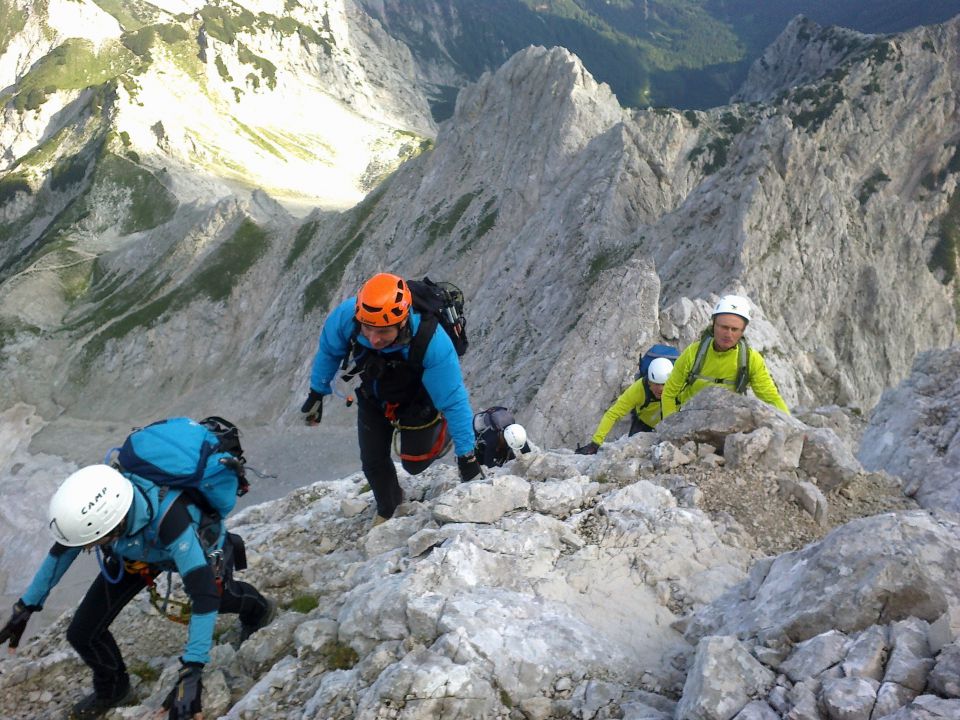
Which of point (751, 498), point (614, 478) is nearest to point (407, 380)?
point (614, 478)

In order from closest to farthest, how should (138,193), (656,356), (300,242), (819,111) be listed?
(656,356) → (300,242) → (819,111) → (138,193)

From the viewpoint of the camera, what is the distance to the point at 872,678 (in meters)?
4.19

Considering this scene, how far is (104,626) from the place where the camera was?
712 cm

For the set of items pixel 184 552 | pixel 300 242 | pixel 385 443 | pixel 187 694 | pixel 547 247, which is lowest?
pixel 300 242

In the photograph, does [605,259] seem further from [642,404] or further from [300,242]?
[300,242]

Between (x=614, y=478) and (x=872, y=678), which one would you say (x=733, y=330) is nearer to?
(x=614, y=478)

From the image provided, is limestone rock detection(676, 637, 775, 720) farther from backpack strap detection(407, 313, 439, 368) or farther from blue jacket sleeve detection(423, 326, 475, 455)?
backpack strap detection(407, 313, 439, 368)

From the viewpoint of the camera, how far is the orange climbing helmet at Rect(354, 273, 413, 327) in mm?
7031

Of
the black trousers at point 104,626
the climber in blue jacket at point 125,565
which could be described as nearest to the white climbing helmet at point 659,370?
the climber in blue jacket at point 125,565

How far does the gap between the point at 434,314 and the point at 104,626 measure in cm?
527

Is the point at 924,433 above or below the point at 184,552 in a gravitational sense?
above

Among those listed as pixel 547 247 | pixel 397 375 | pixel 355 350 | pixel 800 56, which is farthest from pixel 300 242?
pixel 800 56

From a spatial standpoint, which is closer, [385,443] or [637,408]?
[385,443]

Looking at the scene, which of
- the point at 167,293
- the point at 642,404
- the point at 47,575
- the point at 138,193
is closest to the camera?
the point at 47,575
